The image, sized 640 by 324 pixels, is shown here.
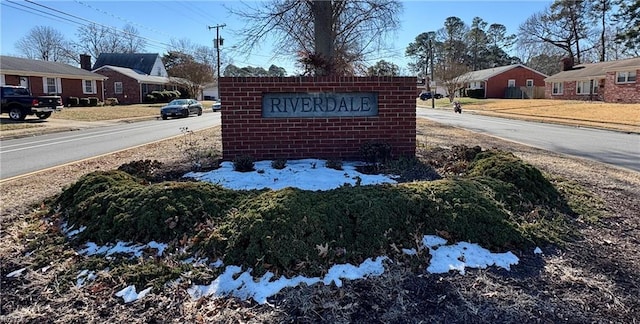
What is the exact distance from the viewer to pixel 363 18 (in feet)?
49.9

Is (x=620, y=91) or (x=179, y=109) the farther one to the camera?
(x=620, y=91)

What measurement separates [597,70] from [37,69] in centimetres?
5050

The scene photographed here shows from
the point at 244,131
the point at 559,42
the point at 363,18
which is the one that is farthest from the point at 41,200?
the point at 559,42

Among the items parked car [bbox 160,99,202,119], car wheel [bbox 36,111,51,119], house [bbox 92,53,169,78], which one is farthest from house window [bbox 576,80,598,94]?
house [bbox 92,53,169,78]

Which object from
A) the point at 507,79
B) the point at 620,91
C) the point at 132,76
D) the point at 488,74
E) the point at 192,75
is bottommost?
the point at 620,91

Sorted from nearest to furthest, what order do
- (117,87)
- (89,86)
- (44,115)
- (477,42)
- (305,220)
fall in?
(305,220) → (44,115) → (89,86) → (117,87) → (477,42)

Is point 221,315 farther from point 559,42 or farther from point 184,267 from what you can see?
point 559,42

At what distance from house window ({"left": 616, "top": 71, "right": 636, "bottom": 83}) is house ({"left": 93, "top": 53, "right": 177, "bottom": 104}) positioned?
48111 millimetres

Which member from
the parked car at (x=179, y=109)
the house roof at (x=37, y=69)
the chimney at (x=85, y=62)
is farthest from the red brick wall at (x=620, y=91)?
the chimney at (x=85, y=62)

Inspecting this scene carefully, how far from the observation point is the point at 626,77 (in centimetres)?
3544

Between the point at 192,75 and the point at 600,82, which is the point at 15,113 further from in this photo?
the point at 600,82

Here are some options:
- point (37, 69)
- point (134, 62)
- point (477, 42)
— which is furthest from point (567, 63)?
point (134, 62)

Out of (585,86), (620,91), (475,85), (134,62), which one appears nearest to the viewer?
(620,91)

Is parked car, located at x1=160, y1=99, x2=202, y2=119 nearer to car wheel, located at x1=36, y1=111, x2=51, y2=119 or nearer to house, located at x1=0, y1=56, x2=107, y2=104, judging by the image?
car wheel, located at x1=36, y1=111, x2=51, y2=119
